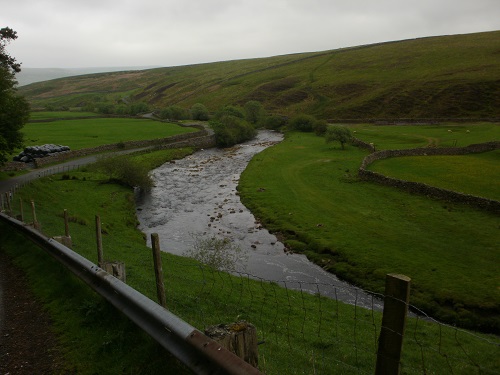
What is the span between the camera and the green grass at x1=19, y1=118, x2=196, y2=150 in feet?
266

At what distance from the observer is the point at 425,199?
4088 cm

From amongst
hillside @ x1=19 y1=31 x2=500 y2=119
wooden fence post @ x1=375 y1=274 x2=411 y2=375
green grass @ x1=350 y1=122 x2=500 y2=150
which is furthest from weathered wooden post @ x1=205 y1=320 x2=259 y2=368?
hillside @ x1=19 y1=31 x2=500 y2=119

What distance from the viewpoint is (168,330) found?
6562 millimetres

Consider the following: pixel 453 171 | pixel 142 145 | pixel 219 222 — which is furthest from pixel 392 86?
pixel 219 222

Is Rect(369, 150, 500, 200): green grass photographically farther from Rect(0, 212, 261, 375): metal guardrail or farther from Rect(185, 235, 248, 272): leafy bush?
Rect(0, 212, 261, 375): metal guardrail

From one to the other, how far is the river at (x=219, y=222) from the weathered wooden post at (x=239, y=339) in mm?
8558

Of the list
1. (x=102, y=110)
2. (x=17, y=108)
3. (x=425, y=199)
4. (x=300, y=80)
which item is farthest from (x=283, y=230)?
(x=300, y=80)

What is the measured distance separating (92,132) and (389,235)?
267ft

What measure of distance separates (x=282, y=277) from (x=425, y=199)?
69.3 feet

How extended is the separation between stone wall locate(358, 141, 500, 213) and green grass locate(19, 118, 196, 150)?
171 ft

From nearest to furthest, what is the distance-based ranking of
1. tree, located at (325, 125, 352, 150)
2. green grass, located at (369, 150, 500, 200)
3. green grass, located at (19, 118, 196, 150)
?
green grass, located at (369, 150, 500, 200), tree, located at (325, 125, 352, 150), green grass, located at (19, 118, 196, 150)

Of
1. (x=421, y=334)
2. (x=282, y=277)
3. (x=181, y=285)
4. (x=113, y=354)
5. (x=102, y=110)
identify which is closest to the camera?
(x=113, y=354)

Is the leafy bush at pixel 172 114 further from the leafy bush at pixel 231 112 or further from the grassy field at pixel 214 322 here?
the grassy field at pixel 214 322

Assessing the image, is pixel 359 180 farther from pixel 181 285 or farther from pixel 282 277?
pixel 181 285
